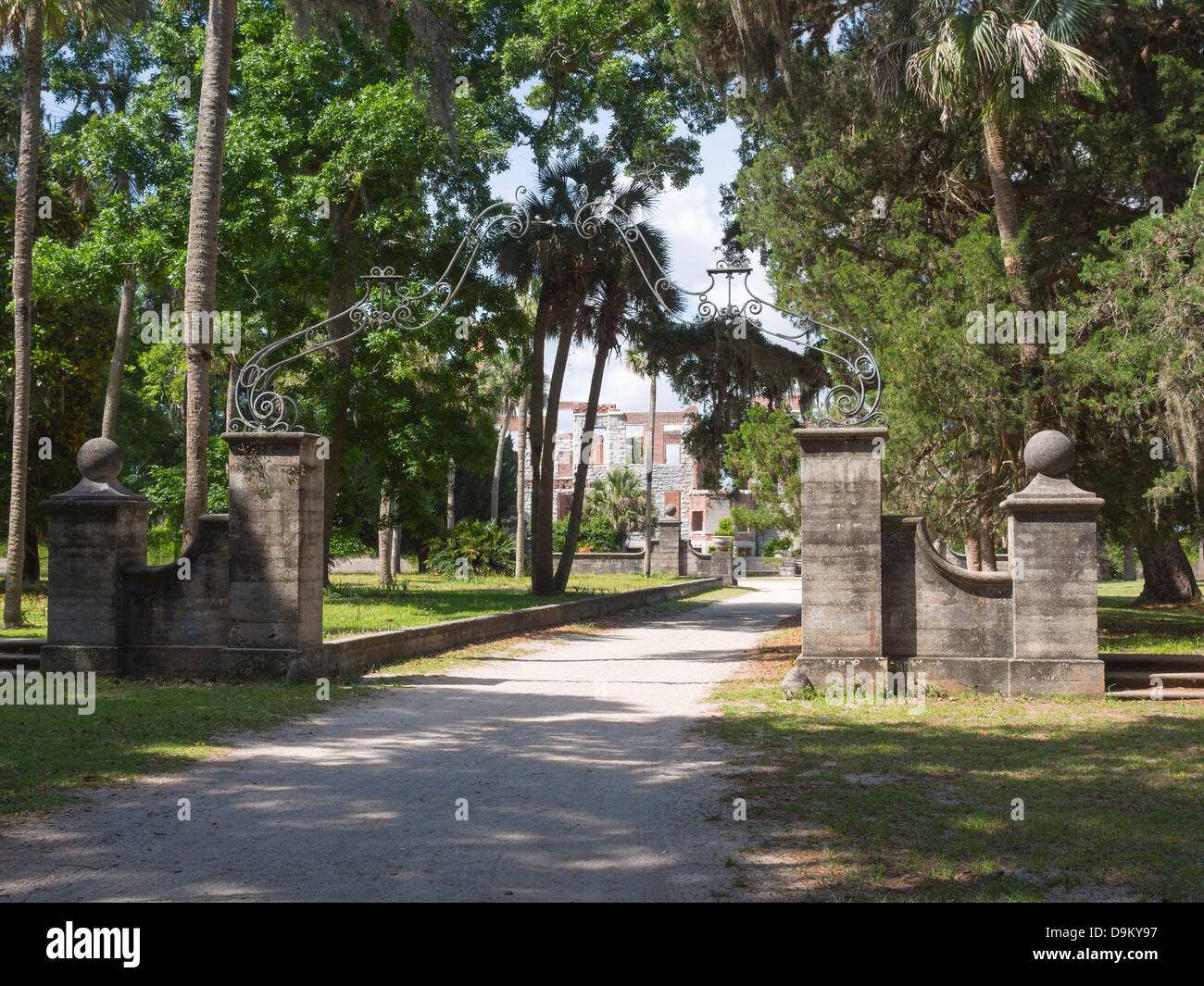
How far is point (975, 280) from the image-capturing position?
14398 millimetres

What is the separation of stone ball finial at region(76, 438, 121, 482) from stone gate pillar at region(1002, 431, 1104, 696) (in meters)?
9.11

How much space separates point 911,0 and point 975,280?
447cm

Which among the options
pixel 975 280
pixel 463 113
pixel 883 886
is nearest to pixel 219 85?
pixel 463 113

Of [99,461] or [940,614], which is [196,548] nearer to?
[99,461]

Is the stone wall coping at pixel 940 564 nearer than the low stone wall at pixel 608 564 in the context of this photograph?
Yes

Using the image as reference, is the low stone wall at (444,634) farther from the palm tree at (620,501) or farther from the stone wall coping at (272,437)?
the palm tree at (620,501)

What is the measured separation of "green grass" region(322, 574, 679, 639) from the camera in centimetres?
1633

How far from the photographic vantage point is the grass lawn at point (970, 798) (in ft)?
15.3

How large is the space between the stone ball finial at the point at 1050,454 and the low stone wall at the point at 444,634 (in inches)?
293

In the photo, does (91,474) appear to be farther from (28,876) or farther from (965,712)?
(965,712)

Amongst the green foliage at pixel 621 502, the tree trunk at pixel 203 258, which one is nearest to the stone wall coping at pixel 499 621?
the tree trunk at pixel 203 258

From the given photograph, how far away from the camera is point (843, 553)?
10.2 meters

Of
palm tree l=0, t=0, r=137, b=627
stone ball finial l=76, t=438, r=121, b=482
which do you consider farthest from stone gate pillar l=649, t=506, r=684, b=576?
stone ball finial l=76, t=438, r=121, b=482

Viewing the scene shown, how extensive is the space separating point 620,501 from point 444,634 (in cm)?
4499
